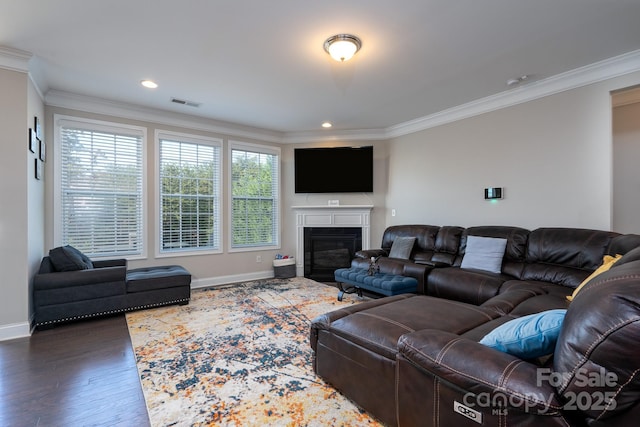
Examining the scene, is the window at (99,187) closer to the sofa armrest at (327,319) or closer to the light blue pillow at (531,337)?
the sofa armrest at (327,319)

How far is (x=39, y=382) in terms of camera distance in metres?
2.15

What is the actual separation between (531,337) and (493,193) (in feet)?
11.1

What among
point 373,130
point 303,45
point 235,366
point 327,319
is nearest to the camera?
point 327,319

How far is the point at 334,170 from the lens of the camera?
18.4 ft

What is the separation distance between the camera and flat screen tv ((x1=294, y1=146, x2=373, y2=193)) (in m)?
5.56

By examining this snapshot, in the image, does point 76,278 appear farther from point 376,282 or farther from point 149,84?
point 376,282

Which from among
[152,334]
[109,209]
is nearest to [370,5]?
[152,334]

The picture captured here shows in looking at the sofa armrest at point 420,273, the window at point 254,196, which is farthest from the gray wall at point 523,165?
the window at point 254,196

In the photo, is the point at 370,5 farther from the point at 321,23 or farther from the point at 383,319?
the point at 383,319

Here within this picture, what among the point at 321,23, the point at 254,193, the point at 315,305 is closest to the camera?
the point at 321,23

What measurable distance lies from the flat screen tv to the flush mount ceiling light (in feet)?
A: 9.30

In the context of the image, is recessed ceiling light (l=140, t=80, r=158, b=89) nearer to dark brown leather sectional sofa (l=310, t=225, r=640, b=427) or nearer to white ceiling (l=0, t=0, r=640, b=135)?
white ceiling (l=0, t=0, r=640, b=135)

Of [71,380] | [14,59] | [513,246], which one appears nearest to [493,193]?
[513,246]

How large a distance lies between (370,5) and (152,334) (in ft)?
11.7
